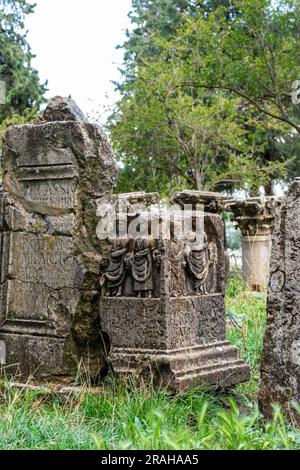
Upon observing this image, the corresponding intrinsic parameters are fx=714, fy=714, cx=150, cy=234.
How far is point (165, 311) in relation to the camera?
526 centimetres

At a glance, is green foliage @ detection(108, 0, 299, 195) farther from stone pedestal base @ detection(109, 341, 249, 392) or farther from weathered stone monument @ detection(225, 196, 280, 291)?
stone pedestal base @ detection(109, 341, 249, 392)

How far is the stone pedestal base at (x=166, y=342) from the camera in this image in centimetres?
523

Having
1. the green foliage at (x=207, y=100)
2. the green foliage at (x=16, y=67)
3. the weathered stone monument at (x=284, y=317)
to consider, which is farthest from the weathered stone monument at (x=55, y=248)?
the green foliage at (x=16, y=67)

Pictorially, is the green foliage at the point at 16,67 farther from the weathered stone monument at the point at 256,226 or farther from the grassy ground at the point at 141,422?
the grassy ground at the point at 141,422

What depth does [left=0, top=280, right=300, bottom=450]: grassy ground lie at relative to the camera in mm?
3312

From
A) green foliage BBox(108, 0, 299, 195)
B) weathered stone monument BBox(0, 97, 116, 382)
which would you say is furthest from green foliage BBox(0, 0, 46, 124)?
weathered stone monument BBox(0, 97, 116, 382)

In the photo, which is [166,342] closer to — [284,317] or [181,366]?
[181,366]

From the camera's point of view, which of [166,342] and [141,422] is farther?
[166,342]

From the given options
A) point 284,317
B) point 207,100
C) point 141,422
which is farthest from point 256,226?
point 284,317

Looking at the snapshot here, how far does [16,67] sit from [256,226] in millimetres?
13628

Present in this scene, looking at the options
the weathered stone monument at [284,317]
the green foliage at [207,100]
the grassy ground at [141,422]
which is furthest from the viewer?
the green foliage at [207,100]

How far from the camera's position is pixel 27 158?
5.88 meters

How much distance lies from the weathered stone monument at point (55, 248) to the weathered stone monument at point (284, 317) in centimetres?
191
